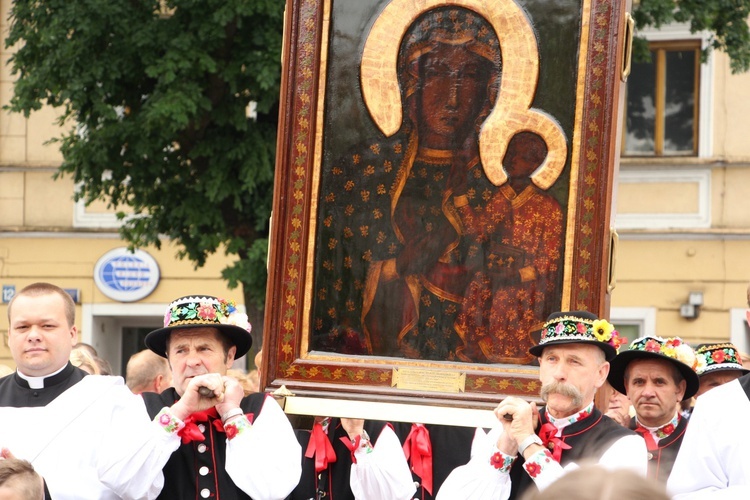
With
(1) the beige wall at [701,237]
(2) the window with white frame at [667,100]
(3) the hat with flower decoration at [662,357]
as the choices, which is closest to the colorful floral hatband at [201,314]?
(3) the hat with flower decoration at [662,357]

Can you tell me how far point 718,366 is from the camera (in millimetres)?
7188

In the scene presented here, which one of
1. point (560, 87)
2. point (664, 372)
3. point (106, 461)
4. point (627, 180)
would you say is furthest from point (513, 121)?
point (627, 180)

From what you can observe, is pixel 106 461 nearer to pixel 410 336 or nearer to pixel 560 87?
pixel 410 336

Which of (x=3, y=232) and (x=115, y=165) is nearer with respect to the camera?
(x=115, y=165)

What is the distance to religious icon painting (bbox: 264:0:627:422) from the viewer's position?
610 cm

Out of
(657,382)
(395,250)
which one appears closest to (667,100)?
(657,382)

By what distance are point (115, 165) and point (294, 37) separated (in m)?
6.39

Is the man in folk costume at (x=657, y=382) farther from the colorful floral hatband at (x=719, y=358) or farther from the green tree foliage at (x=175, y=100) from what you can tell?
the green tree foliage at (x=175, y=100)

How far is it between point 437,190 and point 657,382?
1328mm

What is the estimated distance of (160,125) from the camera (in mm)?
12039

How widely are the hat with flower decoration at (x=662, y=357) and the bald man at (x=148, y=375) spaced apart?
8.78ft

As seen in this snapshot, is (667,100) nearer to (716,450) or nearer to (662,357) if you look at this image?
(662,357)

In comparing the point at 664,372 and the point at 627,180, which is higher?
the point at 627,180

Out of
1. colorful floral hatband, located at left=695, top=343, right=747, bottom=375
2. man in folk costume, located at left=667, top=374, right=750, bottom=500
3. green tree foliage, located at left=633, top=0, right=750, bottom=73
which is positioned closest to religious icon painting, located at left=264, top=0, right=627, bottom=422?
man in folk costume, located at left=667, top=374, right=750, bottom=500
